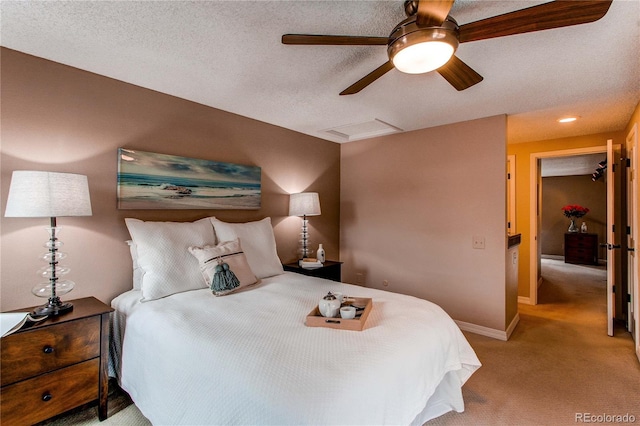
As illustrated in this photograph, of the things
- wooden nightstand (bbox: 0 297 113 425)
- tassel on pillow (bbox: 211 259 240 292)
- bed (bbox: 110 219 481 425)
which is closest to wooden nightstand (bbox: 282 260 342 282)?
bed (bbox: 110 219 481 425)

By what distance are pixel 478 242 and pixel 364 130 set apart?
6.35 ft

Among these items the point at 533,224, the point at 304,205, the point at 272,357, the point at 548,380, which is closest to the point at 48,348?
the point at 272,357

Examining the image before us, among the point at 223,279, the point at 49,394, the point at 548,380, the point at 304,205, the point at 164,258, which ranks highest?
the point at 304,205

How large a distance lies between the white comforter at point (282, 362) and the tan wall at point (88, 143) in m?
0.52

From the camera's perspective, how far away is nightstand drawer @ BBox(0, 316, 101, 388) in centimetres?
160

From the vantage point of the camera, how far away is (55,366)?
1747 millimetres

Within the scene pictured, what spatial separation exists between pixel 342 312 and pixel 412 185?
2.65 m

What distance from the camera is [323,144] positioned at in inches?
173

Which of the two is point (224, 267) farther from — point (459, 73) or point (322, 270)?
point (459, 73)

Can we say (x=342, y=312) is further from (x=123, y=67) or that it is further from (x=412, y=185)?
(x=412, y=185)

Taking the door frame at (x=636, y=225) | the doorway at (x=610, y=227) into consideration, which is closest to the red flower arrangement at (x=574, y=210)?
the doorway at (x=610, y=227)

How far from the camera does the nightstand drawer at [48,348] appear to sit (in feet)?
5.25

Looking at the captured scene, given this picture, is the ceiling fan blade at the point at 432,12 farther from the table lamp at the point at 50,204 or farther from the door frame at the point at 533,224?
the door frame at the point at 533,224

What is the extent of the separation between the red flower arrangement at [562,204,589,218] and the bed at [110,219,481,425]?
8.55 m
